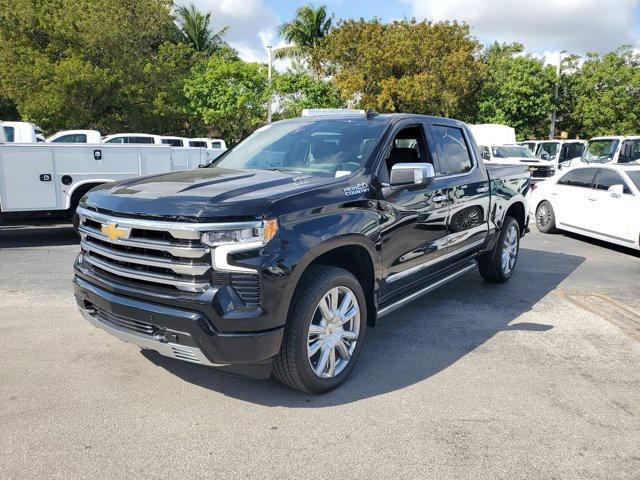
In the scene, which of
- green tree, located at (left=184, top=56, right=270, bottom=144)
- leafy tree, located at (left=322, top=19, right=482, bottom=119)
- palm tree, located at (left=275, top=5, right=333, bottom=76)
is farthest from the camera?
palm tree, located at (left=275, top=5, right=333, bottom=76)

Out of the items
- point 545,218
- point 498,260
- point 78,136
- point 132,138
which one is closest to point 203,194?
point 498,260

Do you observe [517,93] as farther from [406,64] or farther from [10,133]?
[10,133]

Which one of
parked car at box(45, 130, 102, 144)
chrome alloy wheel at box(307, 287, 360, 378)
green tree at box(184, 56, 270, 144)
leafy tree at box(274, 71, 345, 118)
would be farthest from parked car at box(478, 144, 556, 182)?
chrome alloy wheel at box(307, 287, 360, 378)

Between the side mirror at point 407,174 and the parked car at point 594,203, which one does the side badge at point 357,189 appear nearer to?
the side mirror at point 407,174

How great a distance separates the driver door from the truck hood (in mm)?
613

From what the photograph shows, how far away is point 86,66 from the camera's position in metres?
21.8

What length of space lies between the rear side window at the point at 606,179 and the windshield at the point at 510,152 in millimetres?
9735

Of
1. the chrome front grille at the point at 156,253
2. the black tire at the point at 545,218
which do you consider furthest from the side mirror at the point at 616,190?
the chrome front grille at the point at 156,253

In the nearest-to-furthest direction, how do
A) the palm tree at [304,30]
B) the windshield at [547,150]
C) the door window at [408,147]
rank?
the door window at [408,147], the windshield at [547,150], the palm tree at [304,30]

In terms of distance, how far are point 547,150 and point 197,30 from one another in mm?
26851

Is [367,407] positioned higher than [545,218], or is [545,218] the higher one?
[545,218]

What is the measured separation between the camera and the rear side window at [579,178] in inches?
386

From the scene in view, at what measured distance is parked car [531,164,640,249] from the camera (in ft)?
28.2

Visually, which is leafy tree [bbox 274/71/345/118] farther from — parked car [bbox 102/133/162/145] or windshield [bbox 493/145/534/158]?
windshield [bbox 493/145/534/158]
